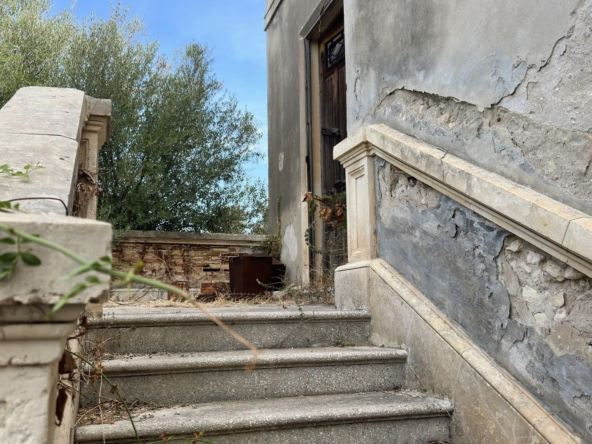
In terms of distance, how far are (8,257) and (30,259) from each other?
3 centimetres

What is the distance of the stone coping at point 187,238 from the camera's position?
741 centimetres

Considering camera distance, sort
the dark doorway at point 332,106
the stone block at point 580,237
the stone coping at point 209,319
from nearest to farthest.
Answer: the stone block at point 580,237, the stone coping at point 209,319, the dark doorway at point 332,106

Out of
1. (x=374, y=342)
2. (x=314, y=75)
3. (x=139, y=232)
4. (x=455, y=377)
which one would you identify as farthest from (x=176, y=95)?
(x=455, y=377)

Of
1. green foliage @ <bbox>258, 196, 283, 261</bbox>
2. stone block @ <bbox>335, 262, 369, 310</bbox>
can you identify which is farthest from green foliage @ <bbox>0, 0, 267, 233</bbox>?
stone block @ <bbox>335, 262, 369, 310</bbox>

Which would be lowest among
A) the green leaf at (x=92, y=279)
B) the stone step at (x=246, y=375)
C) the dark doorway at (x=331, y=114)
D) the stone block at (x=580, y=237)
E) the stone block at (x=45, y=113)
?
the stone step at (x=246, y=375)

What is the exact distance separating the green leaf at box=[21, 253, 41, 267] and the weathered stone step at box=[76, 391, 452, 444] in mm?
1223

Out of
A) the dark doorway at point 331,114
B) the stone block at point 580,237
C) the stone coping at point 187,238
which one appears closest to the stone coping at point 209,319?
the stone block at point 580,237

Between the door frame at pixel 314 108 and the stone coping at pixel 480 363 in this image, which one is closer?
the stone coping at pixel 480 363

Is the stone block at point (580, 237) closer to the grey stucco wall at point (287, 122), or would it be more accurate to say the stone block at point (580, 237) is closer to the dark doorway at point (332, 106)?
the dark doorway at point (332, 106)

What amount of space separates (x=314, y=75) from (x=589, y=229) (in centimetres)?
457

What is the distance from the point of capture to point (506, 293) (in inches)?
79.8

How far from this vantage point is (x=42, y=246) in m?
0.76

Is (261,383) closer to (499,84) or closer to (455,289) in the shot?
(455,289)

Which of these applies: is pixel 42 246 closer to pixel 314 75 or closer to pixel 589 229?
pixel 589 229
